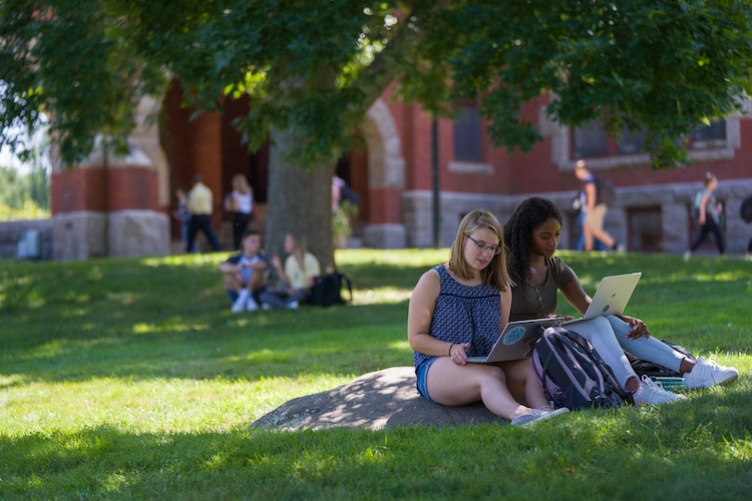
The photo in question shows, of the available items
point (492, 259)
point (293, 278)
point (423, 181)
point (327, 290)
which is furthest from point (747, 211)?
point (492, 259)

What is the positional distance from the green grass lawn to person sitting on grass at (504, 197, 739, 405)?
33 cm

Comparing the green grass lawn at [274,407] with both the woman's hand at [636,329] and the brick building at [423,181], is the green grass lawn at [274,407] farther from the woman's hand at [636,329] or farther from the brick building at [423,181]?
the brick building at [423,181]

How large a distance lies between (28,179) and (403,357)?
49.3m

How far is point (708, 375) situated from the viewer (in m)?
6.30

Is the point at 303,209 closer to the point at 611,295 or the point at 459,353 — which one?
the point at 611,295

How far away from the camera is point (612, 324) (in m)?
6.71

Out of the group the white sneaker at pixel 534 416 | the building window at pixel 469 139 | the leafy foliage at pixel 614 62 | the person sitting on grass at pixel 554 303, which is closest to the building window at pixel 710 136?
the building window at pixel 469 139

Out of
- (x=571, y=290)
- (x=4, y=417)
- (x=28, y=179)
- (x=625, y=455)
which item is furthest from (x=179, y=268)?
(x=28, y=179)

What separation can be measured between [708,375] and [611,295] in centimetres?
70

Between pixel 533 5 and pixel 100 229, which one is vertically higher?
pixel 533 5

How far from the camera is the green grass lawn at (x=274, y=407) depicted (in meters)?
4.68

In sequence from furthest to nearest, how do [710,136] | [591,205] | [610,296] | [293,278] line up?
[710,136]
[591,205]
[293,278]
[610,296]

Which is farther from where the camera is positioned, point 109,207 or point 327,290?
point 109,207

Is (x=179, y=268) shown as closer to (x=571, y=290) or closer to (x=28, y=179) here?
(x=571, y=290)
